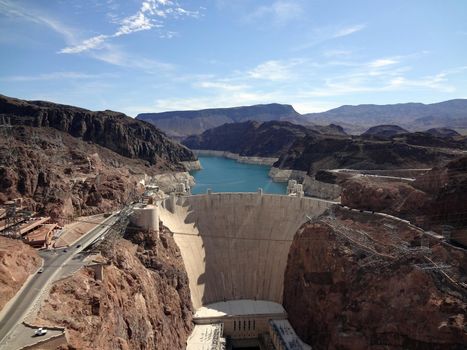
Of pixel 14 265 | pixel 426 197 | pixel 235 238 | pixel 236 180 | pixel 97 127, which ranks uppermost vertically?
pixel 97 127

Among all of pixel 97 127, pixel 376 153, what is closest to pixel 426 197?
pixel 376 153

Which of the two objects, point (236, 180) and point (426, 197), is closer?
point (426, 197)

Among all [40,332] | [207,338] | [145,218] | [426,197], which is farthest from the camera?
[426,197]

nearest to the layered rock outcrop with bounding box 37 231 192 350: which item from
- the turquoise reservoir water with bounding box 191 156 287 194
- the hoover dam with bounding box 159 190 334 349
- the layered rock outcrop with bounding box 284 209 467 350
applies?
the hoover dam with bounding box 159 190 334 349

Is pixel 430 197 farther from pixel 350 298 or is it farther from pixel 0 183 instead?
pixel 0 183

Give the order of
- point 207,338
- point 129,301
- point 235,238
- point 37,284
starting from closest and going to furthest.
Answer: point 37,284 < point 129,301 < point 207,338 < point 235,238

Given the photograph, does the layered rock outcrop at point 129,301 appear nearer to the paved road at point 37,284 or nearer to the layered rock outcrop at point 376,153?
the paved road at point 37,284

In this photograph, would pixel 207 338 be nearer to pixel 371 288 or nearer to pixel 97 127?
pixel 371 288
